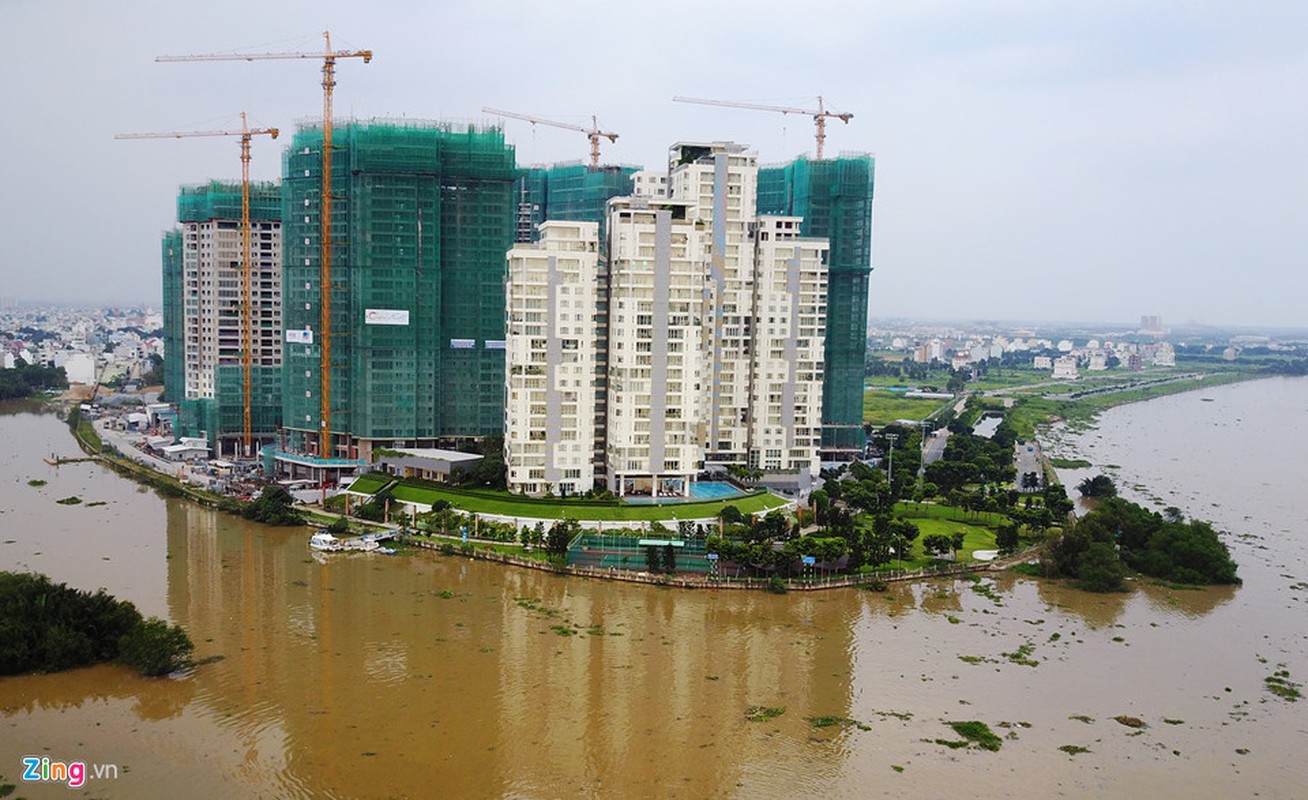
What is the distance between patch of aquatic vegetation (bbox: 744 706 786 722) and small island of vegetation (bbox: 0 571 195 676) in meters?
8.93

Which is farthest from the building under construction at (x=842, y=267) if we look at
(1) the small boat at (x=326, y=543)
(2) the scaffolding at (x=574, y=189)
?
(1) the small boat at (x=326, y=543)

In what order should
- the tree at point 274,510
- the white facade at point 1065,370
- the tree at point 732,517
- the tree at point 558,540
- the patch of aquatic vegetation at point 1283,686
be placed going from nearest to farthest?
the patch of aquatic vegetation at point 1283,686
the tree at point 558,540
the tree at point 732,517
the tree at point 274,510
the white facade at point 1065,370

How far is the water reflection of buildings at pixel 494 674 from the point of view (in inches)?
553

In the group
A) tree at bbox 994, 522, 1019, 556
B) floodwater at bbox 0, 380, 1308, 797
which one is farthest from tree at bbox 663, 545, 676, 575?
tree at bbox 994, 522, 1019, 556

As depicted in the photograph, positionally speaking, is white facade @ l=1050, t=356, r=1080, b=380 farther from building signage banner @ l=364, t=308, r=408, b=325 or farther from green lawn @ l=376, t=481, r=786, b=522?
building signage banner @ l=364, t=308, r=408, b=325

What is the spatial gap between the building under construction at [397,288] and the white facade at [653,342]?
6.37 meters

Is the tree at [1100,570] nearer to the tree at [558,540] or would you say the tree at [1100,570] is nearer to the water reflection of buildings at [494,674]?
the water reflection of buildings at [494,674]

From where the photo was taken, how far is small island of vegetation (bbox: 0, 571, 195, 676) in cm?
1628

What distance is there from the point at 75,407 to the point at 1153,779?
51.0 m

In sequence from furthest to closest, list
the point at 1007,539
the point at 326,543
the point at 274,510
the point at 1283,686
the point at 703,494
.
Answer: the point at 703,494 < the point at 274,510 < the point at 1007,539 < the point at 326,543 < the point at 1283,686

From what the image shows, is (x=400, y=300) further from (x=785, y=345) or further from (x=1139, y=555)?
(x=1139, y=555)

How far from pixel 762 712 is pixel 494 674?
439 centimetres

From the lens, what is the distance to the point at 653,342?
28156mm

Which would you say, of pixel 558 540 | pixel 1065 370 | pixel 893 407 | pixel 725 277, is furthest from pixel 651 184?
pixel 1065 370
